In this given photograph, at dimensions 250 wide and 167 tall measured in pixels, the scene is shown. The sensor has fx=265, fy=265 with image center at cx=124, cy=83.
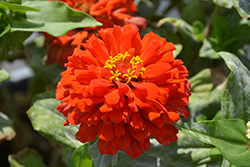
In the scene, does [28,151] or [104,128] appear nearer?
[104,128]

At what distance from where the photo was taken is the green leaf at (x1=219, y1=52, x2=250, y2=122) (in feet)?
1.49

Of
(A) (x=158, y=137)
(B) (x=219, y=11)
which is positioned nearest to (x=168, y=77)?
(A) (x=158, y=137)

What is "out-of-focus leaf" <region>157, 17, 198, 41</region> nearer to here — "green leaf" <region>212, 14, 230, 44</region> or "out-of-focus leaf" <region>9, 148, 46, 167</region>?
"green leaf" <region>212, 14, 230, 44</region>

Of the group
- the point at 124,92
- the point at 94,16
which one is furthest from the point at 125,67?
the point at 94,16

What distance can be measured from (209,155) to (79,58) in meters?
0.31

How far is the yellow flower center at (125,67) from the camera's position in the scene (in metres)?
0.41

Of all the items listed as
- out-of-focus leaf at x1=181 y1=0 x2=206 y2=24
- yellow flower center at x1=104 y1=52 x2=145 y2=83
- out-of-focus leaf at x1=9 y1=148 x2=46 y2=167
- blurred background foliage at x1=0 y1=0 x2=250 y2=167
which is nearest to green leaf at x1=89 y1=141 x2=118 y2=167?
blurred background foliage at x1=0 y1=0 x2=250 y2=167

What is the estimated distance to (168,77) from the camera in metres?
0.38

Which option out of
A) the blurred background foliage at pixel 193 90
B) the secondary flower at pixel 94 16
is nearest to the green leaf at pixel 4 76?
the blurred background foliage at pixel 193 90

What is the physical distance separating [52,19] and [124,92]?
0.84ft

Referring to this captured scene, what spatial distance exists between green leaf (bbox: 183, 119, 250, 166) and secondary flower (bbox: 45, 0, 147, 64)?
26 cm

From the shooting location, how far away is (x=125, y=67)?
431 mm

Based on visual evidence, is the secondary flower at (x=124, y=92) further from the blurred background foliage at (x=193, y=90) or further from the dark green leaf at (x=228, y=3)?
the dark green leaf at (x=228, y=3)

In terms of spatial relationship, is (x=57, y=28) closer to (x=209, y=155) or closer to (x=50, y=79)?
(x=50, y=79)
